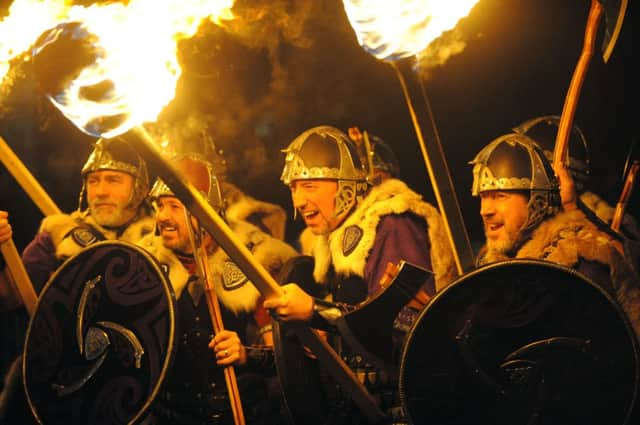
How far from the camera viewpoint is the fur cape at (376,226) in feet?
15.6

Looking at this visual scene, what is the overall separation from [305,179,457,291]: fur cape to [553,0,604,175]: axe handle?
0.82m

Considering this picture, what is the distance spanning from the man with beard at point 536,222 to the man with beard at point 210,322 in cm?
163

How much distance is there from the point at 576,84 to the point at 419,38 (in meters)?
1.14

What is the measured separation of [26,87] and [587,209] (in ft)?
16.1

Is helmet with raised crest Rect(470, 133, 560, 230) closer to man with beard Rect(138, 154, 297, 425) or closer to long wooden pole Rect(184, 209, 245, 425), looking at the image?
man with beard Rect(138, 154, 297, 425)

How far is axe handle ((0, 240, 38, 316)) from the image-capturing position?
5594 millimetres

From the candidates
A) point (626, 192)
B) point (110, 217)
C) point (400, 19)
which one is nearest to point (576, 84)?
point (626, 192)

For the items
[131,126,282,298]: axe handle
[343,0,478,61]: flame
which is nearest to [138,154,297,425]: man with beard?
[131,126,282,298]: axe handle

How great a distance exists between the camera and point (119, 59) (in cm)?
425

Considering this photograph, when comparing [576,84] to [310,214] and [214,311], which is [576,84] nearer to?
[310,214]

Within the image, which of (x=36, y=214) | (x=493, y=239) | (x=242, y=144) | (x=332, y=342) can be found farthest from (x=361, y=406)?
(x=36, y=214)

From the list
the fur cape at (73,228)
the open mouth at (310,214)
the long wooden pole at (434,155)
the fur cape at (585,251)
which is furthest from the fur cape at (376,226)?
the fur cape at (73,228)

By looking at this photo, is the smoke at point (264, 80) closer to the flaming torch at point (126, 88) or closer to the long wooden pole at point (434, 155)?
the flaming torch at point (126, 88)

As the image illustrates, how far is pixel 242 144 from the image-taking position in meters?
6.34
